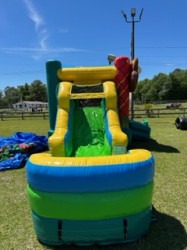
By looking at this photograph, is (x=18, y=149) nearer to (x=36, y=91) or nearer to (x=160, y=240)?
(x=160, y=240)

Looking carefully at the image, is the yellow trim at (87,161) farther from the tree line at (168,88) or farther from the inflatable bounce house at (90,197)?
the tree line at (168,88)

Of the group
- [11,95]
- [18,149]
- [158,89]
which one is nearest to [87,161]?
[18,149]

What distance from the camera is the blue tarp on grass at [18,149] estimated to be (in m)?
6.86

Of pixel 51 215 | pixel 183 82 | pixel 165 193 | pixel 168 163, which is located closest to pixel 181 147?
pixel 168 163

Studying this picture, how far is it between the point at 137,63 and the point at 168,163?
2.84 m

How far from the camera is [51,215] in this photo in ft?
10.4

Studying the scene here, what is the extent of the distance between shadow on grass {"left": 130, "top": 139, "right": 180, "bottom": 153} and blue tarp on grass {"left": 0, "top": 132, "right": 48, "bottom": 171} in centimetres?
299

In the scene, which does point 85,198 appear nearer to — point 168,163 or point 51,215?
point 51,215

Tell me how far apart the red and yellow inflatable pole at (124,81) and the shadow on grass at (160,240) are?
4.19 metres

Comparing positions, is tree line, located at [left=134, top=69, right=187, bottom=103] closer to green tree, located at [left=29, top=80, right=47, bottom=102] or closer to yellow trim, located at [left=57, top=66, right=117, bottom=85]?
green tree, located at [left=29, top=80, right=47, bottom=102]

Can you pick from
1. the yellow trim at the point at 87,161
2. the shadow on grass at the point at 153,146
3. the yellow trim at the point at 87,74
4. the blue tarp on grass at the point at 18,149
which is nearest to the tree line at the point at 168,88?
Result: the shadow on grass at the point at 153,146

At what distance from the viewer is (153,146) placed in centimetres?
918

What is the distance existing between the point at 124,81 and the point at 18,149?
337 cm

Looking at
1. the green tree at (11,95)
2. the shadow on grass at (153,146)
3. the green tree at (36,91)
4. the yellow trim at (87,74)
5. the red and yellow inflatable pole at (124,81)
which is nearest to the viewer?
the yellow trim at (87,74)
